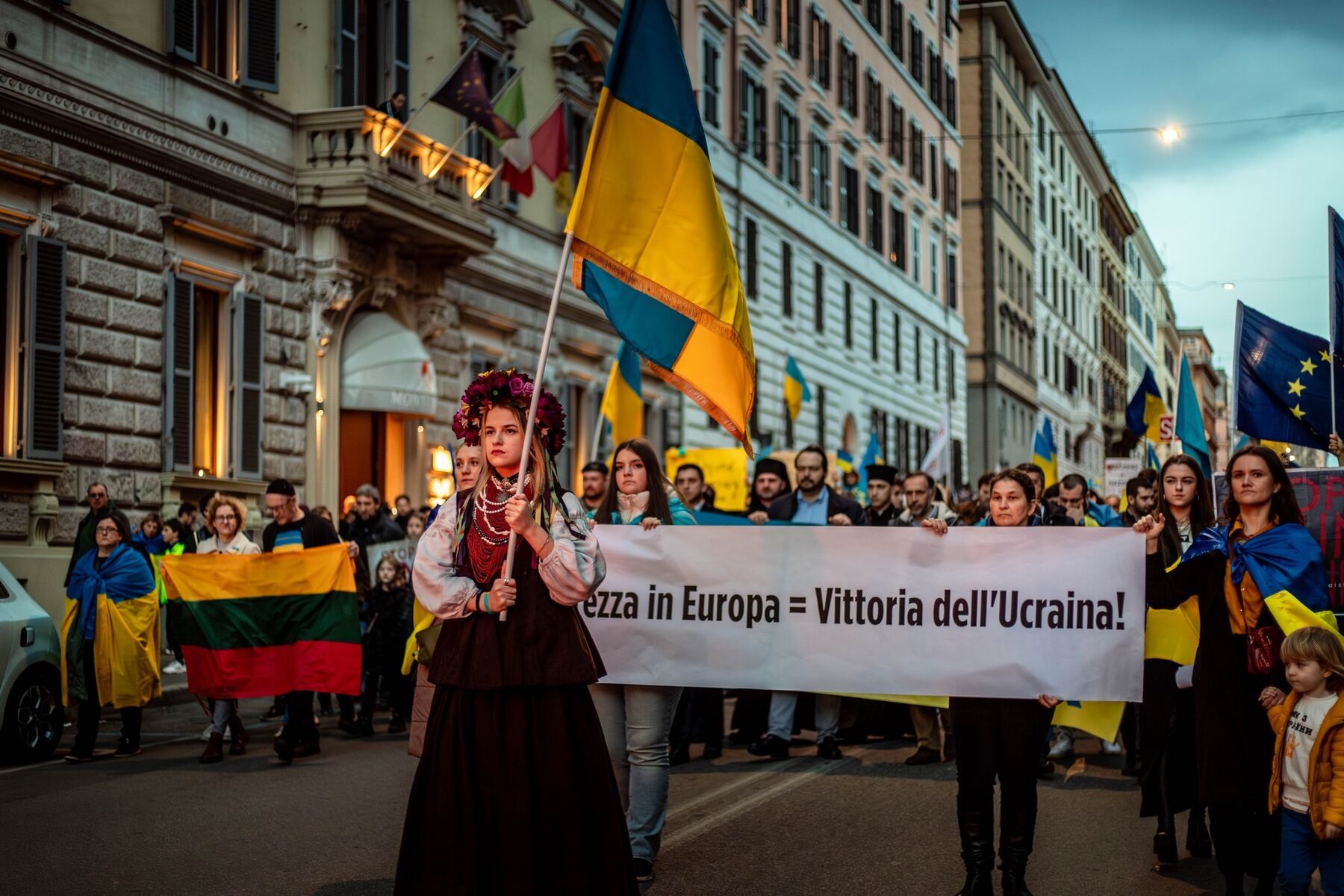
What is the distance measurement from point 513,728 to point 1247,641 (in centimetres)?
288

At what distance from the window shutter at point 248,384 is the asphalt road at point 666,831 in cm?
828

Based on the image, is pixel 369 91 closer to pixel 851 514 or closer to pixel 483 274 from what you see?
pixel 483 274

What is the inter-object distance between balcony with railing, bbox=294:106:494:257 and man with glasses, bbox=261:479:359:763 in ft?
28.9

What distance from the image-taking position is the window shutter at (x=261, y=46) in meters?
19.6

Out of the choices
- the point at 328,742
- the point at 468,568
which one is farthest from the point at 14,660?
the point at 468,568

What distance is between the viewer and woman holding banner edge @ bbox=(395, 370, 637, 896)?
5.18 metres

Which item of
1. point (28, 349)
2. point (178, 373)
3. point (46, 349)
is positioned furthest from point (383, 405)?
point (28, 349)

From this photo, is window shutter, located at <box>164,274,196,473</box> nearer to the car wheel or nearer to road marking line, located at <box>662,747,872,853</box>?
the car wheel

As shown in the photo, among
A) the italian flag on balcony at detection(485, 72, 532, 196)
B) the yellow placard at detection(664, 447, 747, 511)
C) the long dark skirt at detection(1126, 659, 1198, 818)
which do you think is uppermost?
the italian flag on balcony at detection(485, 72, 532, 196)

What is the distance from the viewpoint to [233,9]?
19.7 m

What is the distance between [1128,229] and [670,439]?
73987 millimetres

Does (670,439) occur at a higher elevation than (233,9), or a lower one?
lower

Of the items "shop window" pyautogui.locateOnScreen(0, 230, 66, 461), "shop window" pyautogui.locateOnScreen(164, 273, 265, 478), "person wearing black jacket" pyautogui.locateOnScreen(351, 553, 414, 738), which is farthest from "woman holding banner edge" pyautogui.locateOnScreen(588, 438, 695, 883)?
"shop window" pyautogui.locateOnScreen(164, 273, 265, 478)

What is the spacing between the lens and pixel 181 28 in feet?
60.4
